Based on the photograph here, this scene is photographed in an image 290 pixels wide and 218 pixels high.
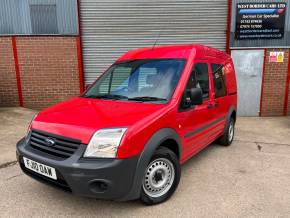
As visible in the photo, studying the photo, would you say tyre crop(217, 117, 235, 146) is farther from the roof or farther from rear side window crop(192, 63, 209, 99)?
the roof

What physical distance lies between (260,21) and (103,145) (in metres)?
7.17

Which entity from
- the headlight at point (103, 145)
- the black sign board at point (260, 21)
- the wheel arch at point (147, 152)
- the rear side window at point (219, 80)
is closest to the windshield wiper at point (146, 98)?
the wheel arch at point (147, 152)

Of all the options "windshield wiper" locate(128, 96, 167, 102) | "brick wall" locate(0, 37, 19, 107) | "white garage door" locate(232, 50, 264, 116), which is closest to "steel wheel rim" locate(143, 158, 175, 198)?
"windshield wiper" locate(128, 96, 167, 102)

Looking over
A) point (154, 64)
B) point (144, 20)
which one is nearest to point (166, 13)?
point (144, 20)

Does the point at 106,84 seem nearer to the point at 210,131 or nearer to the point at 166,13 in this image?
the point at 210,131

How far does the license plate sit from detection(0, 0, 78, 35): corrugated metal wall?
5727 millimetres

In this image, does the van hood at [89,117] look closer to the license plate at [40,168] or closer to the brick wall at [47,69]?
the license plate at [40,168]

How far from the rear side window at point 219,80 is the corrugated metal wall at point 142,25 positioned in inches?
141

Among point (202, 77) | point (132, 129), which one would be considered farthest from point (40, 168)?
point (202, 77)

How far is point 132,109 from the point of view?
2986 millimetres

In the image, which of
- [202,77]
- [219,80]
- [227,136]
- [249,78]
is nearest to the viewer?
[202,77]

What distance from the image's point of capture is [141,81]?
3.61 meters

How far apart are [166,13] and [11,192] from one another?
6.51 metres

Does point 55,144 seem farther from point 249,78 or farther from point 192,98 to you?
point 249,78
